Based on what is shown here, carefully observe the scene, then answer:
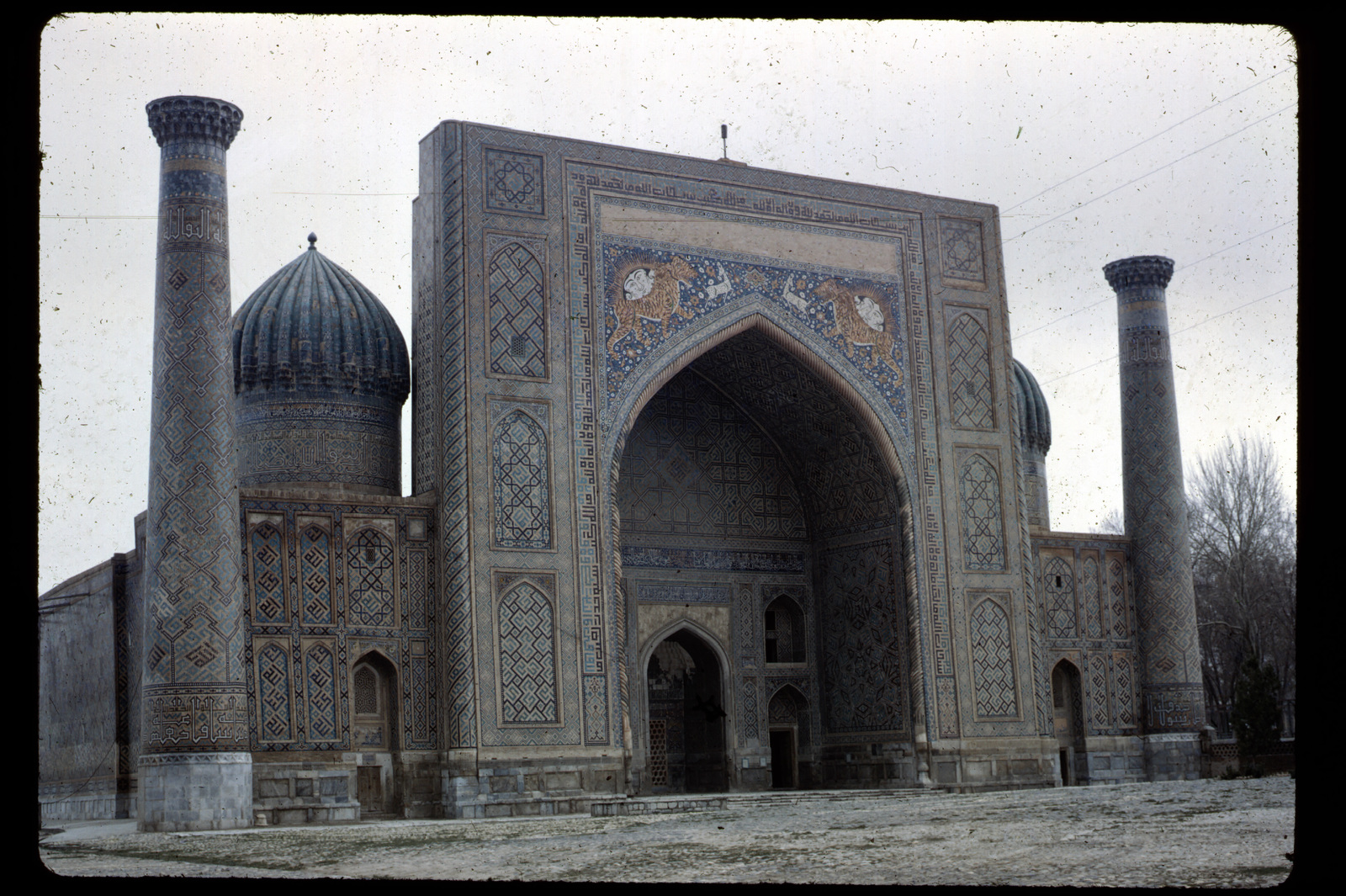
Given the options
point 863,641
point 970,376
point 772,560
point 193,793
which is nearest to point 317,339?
point 193,793

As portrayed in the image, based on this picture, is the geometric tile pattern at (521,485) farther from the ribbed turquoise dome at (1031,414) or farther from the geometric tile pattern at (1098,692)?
the ribbed turquoise dome at (1031,414)

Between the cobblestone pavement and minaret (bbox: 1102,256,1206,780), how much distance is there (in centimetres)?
441

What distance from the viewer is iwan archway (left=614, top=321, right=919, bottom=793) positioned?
12.9 metres

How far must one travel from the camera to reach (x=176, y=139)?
10336mm

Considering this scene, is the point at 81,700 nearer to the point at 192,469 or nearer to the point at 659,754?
the point at 192,469

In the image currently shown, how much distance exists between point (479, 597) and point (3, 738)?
8349 mm

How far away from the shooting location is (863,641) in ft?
43.6

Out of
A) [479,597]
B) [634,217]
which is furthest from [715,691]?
[634,217]

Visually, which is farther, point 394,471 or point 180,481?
point 394,471

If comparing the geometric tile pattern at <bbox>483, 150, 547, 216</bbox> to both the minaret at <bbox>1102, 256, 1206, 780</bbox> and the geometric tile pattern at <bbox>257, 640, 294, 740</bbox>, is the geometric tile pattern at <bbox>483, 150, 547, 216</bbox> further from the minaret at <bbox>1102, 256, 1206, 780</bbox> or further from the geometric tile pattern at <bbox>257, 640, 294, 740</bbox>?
the minaret at <bbox>1102, 256, 1206, 780</bbox>

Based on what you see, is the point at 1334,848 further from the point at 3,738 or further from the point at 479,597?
the point at 479,597

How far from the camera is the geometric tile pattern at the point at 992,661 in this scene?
12.8 m

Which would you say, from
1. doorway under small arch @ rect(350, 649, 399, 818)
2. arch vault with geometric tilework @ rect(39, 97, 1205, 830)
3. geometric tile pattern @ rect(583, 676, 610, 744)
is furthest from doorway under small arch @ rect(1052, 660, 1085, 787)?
doorway under small arch @ rect(350, 649, 399, 818)

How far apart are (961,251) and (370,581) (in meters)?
6.11
